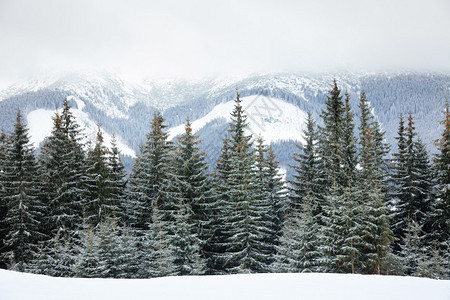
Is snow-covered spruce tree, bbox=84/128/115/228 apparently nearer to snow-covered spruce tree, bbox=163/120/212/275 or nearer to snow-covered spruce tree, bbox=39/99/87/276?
snow-covered spruce tree, bbox=39/99/87/276

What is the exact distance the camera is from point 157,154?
29.6 meters

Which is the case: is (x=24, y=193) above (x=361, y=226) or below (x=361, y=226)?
above

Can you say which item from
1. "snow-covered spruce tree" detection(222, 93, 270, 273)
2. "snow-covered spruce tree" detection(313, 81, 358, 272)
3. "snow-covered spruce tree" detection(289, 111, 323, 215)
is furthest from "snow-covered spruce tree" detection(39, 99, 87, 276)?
"snow-covered spruce tree" detection(313, 81, 358, 272)

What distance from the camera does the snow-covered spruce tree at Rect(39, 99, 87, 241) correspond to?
2694cm

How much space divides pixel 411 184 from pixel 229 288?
97.9 feet

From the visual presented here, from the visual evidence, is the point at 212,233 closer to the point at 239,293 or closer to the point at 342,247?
the point at 342,247

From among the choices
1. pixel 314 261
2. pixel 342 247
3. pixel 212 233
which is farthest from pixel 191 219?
pixel 342 247

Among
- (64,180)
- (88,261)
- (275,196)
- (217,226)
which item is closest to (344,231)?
(217,226)

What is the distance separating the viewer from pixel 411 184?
3098cm

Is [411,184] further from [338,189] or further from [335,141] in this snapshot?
[338,189]

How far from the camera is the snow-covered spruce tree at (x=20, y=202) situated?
82.7ft

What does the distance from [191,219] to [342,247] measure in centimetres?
1197

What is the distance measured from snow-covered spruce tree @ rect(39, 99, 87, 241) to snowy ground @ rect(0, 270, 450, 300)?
817 inches

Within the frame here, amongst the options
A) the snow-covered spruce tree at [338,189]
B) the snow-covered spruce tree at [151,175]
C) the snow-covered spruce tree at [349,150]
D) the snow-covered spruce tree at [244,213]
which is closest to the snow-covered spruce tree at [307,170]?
the snow-covered spruce tree at [338,189]
